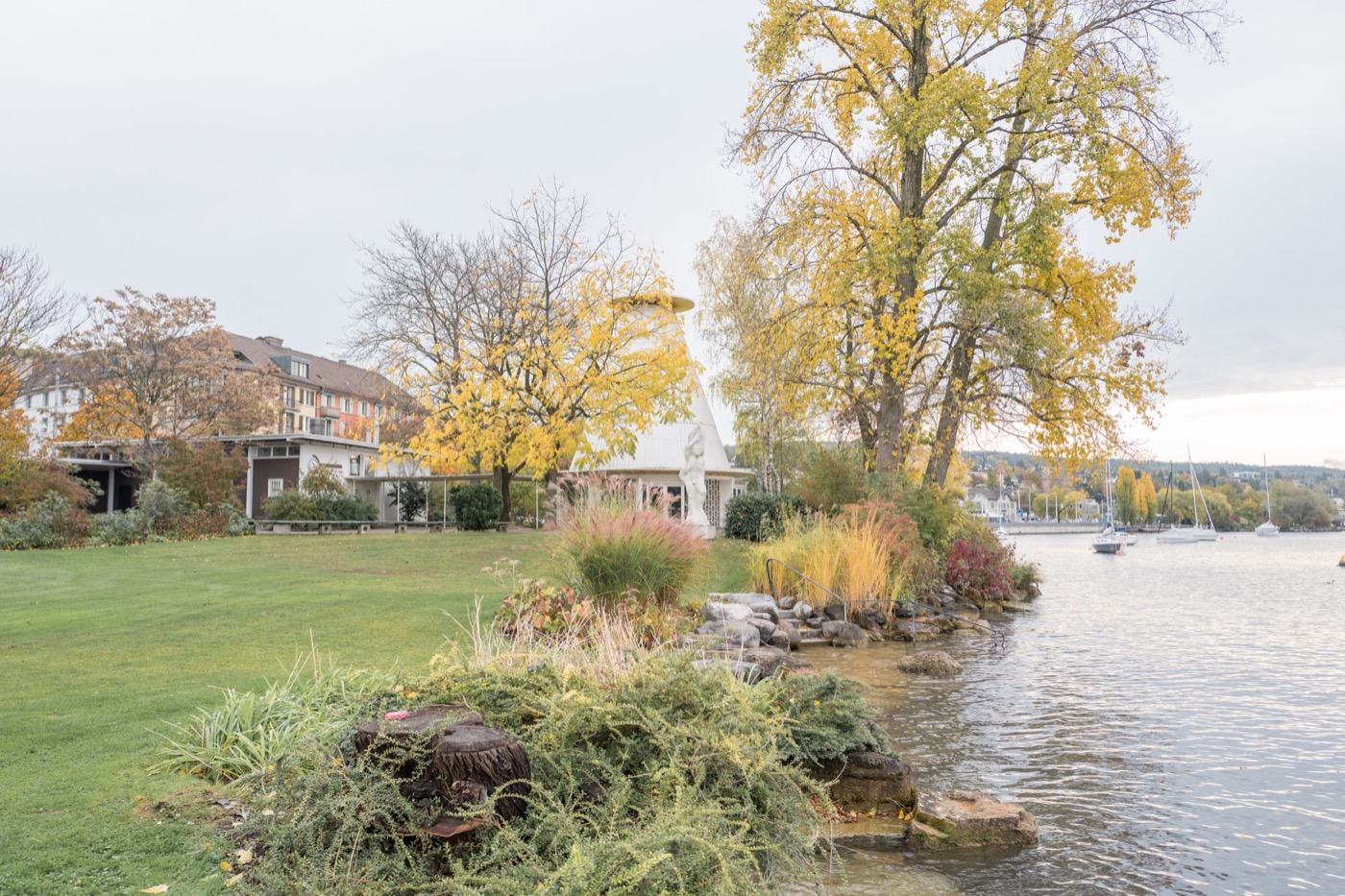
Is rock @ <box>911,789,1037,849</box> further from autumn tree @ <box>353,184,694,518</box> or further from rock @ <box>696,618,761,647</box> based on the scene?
autumn tree @ <box>353,184,694,518</box>

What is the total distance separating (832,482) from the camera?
17.9 m

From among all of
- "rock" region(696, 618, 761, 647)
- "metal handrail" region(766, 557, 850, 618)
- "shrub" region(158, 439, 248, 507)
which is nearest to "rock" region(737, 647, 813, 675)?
"rock" region(696, 618, 761, 647)

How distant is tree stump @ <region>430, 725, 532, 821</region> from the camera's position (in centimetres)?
362

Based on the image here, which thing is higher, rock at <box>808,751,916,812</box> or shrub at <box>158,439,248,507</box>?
shrub at <box>158,439,248,507</box>

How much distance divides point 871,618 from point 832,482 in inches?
210

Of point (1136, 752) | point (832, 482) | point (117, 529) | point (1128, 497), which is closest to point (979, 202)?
point (832, 482)

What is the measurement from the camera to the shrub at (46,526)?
62.6 feet

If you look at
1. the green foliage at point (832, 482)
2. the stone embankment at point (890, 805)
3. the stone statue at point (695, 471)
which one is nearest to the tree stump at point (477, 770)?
the stone embankment at point (890, 805)

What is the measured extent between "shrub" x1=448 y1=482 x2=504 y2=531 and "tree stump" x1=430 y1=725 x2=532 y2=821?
2329 centimetres

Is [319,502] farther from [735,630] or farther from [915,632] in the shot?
[735,630]

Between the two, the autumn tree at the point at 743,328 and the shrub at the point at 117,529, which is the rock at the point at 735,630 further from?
the shrub at the point at 117,529

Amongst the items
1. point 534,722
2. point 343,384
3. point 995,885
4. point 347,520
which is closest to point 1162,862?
point 995,885

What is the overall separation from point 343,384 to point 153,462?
4674 centimetres

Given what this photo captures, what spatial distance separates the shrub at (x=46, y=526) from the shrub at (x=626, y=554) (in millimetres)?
16520
